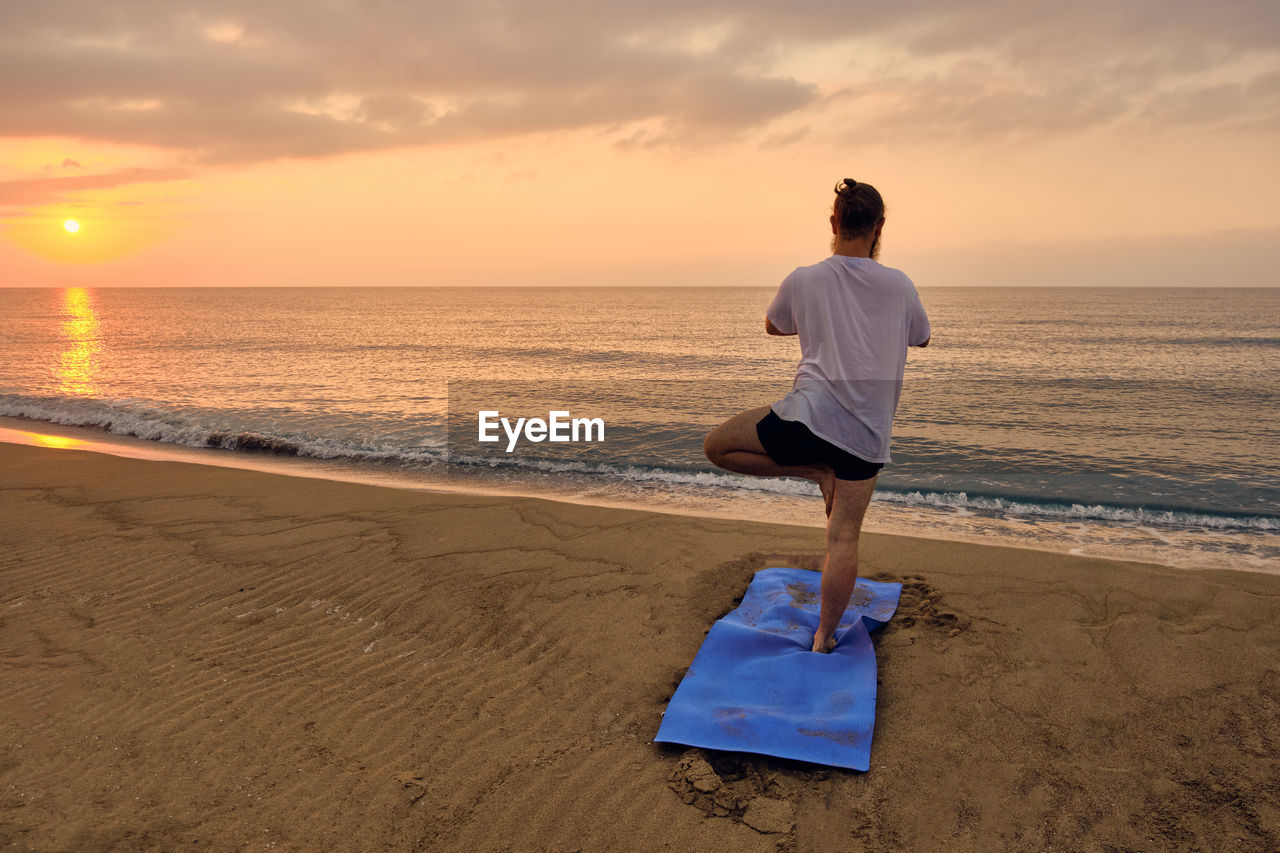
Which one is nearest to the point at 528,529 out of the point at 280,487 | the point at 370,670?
the point at 370,670

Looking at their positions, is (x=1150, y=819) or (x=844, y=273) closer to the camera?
(x=1150, y=819)

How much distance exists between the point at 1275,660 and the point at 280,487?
9140 mm

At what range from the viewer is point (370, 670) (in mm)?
4023

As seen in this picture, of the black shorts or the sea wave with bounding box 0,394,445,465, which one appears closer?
the black shorts

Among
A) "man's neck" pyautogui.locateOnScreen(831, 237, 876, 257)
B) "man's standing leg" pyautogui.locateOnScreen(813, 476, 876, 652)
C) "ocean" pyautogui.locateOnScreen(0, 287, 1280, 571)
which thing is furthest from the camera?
"ocean" pyautogui.locateOnScreen(0, 287, 1280, 571)

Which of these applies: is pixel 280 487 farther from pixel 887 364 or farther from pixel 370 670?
pixel 887 364

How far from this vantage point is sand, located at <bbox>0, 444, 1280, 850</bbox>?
9.16 feet

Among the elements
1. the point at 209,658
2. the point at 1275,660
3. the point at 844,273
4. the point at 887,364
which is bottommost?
the point at 209,658

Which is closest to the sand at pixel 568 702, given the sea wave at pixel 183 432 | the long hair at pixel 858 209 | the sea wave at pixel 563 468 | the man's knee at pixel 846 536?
the man's knee at pixel 846 536

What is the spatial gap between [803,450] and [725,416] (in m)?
12.2

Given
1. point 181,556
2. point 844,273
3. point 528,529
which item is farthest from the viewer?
point 528,529

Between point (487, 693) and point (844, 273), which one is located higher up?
point (844, 273)

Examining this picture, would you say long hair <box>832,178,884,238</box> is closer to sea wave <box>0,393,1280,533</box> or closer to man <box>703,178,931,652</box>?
man <box>703,178,931,652</box>

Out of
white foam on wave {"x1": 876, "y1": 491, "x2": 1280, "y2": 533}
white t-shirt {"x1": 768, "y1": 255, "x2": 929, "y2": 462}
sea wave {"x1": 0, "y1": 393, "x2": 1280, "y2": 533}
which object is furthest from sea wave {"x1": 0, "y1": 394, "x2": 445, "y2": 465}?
white t-shirt {"x1": 768, "y1": 255, "x2": 929, "y2": 462}
